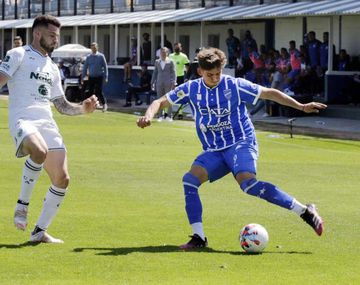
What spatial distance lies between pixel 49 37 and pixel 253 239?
110 inches

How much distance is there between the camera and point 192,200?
35.5 feet

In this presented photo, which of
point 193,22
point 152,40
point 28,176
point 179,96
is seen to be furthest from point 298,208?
point 152,40

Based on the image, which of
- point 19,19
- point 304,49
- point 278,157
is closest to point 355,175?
point 278,157

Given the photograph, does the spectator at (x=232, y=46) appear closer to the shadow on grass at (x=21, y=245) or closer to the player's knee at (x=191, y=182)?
the player's knee at (x=191, y=182)

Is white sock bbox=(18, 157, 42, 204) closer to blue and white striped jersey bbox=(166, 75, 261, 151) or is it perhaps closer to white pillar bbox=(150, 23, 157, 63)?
blue and white striped jersey bbox=(166, 75, 261, 151)

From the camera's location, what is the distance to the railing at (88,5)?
47881mm

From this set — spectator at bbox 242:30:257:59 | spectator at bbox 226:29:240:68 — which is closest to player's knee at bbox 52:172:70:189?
spectator at bbox 242:30:257:59

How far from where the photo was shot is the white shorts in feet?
35.0

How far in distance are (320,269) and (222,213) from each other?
153 inches

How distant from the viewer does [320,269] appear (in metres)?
9.67

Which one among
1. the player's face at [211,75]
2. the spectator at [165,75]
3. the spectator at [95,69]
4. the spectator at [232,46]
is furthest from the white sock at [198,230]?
the spectator at [232,46]

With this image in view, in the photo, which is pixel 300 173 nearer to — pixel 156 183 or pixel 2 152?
pixel 156 183

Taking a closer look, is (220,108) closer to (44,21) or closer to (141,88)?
(44,21)

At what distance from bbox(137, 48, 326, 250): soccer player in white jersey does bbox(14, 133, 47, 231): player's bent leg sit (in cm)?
106
